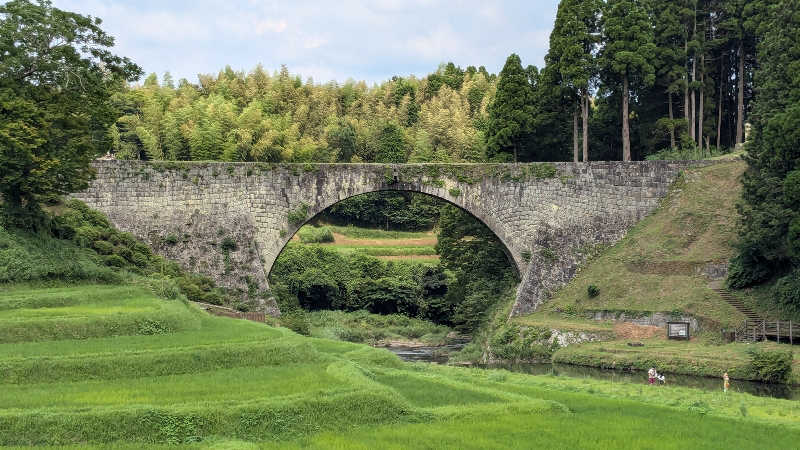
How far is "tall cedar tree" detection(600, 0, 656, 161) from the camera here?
167 ft

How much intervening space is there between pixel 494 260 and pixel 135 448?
129ft

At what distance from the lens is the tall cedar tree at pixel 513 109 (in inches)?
2164

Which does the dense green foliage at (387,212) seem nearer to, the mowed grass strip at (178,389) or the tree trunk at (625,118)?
the tree trunk at (625,118)

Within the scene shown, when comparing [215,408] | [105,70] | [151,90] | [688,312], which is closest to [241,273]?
[105,70]

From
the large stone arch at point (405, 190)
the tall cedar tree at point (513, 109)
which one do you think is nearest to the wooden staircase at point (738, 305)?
the large stone arch at point (405, 190)

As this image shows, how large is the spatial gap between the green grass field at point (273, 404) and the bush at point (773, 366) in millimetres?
6143

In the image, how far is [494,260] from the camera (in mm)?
52750

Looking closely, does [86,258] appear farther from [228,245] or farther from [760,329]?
[760,329]

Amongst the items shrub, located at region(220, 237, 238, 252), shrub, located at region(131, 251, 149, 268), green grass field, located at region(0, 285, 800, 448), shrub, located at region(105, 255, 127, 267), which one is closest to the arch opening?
shrub, located at region(220, 237, 238, 252)

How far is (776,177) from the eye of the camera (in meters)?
36.2

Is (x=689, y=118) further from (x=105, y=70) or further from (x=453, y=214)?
(x=105, y=70)

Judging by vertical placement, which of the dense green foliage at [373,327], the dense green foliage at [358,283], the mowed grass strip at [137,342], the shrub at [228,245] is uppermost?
the shrub at [228,245]

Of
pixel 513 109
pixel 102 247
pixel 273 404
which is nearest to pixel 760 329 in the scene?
pixel 513 109

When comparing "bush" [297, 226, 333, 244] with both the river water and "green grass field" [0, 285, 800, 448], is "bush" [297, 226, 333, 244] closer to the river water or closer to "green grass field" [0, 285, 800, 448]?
the river water
